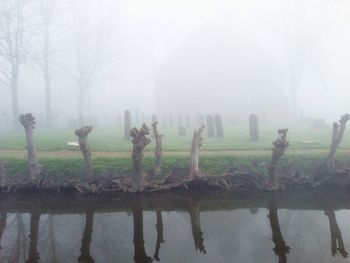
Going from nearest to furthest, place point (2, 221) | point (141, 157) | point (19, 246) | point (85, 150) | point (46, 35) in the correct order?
point (19, 246)
point (2, 221)
point (141, 157)
point (85, 150)
point (46, 35)

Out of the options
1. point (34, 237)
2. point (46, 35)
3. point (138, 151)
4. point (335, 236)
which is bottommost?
point (335, 236)

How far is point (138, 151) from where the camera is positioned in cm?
1194

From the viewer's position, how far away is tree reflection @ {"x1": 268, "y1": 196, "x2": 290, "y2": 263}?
7678 mm

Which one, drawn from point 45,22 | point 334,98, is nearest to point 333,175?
point 45,22

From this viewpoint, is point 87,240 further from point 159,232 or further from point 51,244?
point 159,232

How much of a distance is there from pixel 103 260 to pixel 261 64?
34.6m

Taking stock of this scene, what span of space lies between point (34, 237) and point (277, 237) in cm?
648

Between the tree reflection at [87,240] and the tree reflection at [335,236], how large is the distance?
18.8 ft

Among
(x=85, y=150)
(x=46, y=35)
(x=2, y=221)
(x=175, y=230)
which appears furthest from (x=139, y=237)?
(x=46, y=35)

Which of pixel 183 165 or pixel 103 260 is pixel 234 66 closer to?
pixel 183 165

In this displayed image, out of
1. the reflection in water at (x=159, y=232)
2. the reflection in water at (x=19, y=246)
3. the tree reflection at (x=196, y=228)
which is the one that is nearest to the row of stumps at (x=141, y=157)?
the tree reflection at (x=196, y=228)

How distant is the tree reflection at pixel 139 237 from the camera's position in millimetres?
7648

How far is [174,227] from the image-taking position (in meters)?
9.56

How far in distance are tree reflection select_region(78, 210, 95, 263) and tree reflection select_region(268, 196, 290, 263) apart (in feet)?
14.2
